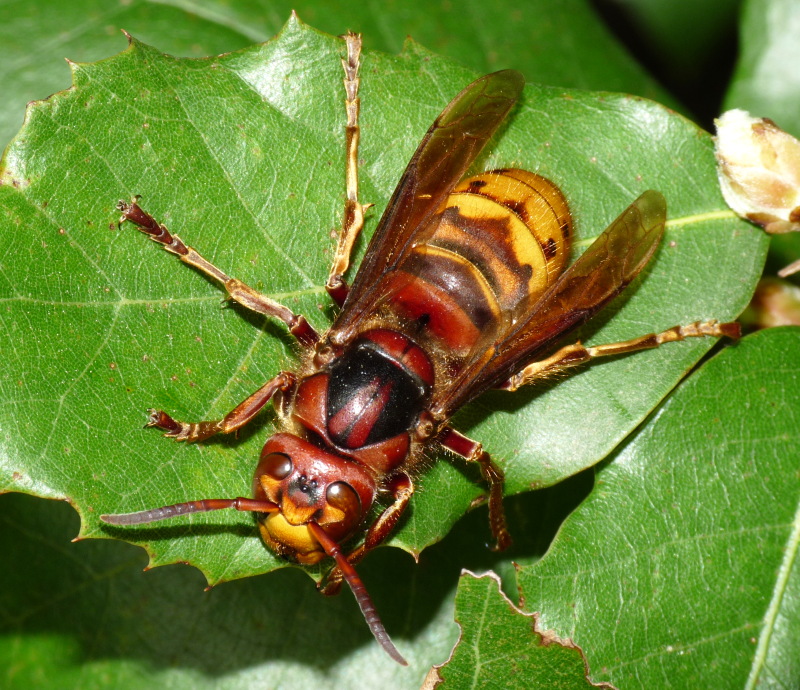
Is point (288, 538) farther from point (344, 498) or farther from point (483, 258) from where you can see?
point (483, 258)

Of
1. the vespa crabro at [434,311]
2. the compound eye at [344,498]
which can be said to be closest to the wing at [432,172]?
the vespa crabro at [434,311]

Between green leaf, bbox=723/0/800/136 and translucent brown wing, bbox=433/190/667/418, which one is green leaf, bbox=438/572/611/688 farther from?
green leaf, bbox=723/0/800/136

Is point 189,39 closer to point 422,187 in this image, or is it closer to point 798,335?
point 422,187

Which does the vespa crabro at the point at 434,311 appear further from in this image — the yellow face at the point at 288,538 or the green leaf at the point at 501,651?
the green leaf at the point at 501,651

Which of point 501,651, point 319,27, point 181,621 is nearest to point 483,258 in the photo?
point 501,651

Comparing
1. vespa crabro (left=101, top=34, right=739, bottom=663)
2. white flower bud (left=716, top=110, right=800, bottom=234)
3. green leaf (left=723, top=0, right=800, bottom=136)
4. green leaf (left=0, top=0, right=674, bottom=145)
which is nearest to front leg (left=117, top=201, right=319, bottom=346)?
vespa crabro (left=101, top=34, right=739, bottom=663)
